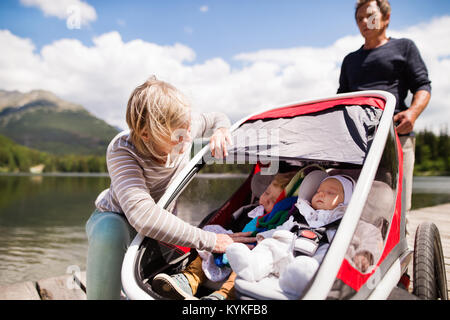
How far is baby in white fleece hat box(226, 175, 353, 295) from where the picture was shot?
1.07m

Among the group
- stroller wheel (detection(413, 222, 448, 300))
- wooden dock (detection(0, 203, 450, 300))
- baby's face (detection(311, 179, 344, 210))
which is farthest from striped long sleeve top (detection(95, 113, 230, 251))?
wooden dock (detection(0, 203, 450, 300))

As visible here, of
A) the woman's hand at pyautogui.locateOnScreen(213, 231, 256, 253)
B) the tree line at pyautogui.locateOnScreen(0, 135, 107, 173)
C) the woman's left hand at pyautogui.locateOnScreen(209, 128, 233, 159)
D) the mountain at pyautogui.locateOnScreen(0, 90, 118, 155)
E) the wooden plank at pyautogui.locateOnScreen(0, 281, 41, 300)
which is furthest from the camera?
the mountain at pyautogui.locateOnScreen(0, 90, 118, 155)

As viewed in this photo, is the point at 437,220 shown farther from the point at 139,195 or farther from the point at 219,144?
the point at 139,195

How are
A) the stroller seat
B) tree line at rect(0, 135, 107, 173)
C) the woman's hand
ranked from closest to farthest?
the stroller seat < the woman's hand < tree line at rect(0, 135, 107, 173)

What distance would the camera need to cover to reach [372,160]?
1.21m

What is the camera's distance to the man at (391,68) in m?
2.14

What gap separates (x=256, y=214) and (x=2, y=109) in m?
169

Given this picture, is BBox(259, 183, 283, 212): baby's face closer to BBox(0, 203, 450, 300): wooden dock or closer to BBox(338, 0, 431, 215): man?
BBox(338, 0, 431, 215): man

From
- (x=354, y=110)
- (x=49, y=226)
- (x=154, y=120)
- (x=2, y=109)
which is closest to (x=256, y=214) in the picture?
(x=354, y=110)

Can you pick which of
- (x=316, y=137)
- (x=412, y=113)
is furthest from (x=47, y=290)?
(x=412, y=113)

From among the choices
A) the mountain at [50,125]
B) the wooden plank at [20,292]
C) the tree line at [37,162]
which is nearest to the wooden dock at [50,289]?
the wooden plank at [20,292]

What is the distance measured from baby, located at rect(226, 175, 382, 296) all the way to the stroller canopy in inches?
11.7
